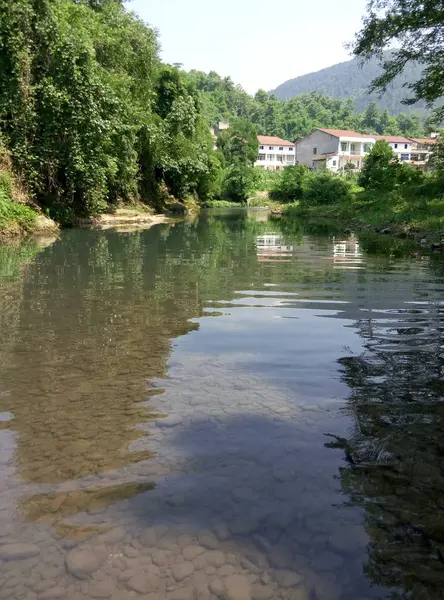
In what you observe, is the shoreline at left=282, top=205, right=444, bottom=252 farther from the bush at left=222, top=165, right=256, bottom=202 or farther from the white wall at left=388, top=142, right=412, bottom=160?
the white wall at left=388, top=142, right=412, bottom=160

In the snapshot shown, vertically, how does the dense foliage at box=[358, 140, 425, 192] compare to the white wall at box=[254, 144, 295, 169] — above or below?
below

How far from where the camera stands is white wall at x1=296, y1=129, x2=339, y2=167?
296 feet

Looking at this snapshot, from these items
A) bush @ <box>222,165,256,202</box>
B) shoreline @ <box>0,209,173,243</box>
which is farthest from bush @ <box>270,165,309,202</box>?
shoreline @ <box>0,209,173,243</box>

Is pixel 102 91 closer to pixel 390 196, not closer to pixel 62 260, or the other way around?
pixel 62 260

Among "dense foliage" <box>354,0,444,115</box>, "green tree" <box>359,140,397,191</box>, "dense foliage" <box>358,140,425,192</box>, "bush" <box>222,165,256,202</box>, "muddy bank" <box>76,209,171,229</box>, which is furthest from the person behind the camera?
"bush" <box>222,165,256,202</box>

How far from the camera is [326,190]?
4781 cm

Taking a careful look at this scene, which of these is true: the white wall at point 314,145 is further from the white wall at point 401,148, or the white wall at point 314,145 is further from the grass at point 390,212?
the grass at point 390,212

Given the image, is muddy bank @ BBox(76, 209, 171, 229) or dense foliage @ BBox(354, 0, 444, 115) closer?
dense foliage @ BBox(354, 0, 444, 115)

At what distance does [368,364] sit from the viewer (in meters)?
5.61

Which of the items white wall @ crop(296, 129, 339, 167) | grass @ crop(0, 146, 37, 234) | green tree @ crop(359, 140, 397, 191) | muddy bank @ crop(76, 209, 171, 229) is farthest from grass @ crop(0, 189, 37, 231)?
white wall @ crop(296, 129, 339, 167)

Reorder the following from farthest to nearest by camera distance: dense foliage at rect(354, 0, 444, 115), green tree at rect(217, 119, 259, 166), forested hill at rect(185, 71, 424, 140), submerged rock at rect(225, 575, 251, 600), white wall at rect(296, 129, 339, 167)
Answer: forested hill at rect(185, 71, 424, 140) < white wall at rect(296, 129, 339, 167) < green tree at rect(217, 119, 259, 166) < dense foliage at rect(354, 0, 444, 115) < submerged rock at rect(225, 575, 251, 600)

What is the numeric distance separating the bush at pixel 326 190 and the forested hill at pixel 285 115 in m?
84.9

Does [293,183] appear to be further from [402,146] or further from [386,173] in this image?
[402,146]

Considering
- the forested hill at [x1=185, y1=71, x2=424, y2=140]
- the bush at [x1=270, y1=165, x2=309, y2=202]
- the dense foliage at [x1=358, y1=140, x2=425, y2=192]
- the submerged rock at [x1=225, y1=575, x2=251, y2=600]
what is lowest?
the submerged rock at [x1=225, y1=575, x2=251, y2=600]
